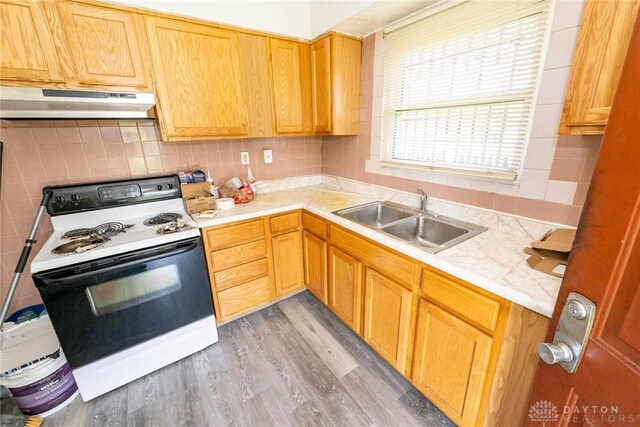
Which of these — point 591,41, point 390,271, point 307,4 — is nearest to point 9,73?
point 307,4

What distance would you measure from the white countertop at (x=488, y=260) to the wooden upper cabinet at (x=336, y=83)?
28.3 inches

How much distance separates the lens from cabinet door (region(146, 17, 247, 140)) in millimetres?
1628

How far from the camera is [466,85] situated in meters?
1.50

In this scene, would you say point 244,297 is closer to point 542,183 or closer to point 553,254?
point 553,254

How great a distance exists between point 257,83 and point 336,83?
607 millimetres

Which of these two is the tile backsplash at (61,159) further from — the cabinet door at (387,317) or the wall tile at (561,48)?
the wall tile at (561,48)

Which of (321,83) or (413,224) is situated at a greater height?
(321,83)

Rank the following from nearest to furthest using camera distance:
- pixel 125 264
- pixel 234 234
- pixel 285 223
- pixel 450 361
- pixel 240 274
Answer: pixel 450 361 < pixel 125 264 < pixel 234 234 < pixel 240 274 < pixel 285 223

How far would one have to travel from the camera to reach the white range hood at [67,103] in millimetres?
1235

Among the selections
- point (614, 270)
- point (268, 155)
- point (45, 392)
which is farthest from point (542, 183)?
point (45, 392)

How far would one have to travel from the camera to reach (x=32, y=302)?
1.77 meters

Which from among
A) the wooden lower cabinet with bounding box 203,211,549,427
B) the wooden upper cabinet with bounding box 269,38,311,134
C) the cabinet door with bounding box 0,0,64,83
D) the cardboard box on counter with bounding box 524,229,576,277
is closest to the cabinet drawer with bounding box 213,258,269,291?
the wooden lower cabinet with bounding box 203,211,549,427

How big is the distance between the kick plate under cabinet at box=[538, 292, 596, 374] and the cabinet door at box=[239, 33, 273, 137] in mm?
2019

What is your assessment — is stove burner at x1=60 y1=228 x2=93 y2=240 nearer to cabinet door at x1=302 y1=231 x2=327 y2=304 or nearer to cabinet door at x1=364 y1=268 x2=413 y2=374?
cabinet door at x1=302 y1=231 x2=327 y2=304
